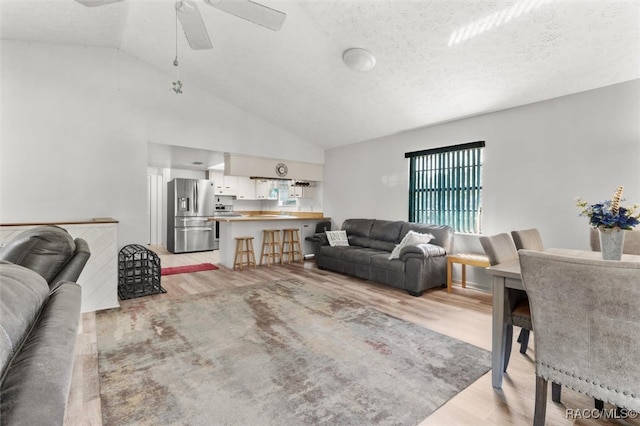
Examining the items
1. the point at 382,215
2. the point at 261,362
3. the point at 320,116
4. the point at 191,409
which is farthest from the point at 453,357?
the point at 320,116

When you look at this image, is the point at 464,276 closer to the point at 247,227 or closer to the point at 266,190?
the point at 247,227

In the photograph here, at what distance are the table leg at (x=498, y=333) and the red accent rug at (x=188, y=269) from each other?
475 cm

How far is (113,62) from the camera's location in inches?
178

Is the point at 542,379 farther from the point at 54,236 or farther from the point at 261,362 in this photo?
the point at 54,236

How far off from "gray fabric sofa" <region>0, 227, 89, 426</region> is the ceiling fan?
2060mm

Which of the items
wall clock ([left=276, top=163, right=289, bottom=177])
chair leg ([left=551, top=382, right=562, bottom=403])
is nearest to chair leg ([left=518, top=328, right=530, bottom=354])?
chair leg ([left=551, top=382, right=562, bottom=403])

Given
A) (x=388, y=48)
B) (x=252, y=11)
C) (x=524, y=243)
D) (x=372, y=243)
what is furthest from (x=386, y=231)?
(x=252, y=11)

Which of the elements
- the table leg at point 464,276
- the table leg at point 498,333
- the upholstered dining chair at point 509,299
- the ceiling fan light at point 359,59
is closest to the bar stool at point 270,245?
the table leg at point 464,276

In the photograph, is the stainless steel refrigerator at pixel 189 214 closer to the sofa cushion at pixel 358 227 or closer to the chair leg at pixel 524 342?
the sofa cushion at pixel 358 227

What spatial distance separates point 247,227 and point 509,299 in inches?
189

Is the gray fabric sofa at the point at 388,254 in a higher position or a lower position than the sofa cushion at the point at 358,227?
lower

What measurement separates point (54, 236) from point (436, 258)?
405cm

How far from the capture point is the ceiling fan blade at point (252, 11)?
2121mm

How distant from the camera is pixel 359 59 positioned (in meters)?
3.57
